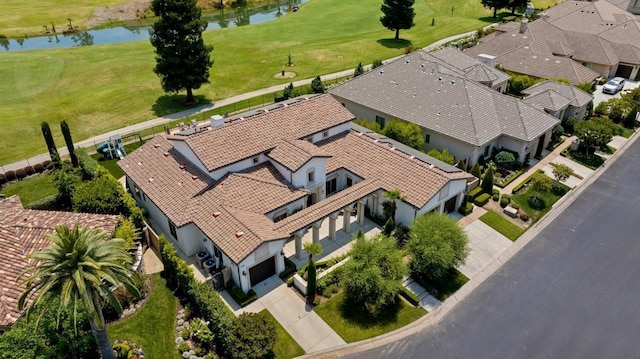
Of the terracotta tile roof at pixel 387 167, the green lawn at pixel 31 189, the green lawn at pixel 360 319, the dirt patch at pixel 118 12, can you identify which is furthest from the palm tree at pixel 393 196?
the dirt patch at pixel 118 12

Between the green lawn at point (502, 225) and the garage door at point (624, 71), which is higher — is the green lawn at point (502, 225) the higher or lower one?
the lower one

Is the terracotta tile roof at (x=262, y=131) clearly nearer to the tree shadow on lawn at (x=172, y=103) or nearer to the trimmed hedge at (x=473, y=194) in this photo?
the trimmed hedge at (x=473, y=194)

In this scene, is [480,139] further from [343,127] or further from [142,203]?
[142,203]

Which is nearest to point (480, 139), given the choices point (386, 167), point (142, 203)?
point (386, 167)

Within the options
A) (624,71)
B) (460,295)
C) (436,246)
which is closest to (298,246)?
(436,246)

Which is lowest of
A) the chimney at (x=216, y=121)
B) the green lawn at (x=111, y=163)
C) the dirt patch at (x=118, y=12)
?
the green lawn at (x=111, y=163)

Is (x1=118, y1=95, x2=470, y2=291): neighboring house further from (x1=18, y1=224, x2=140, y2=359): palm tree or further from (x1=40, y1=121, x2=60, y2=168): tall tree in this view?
(x1=40, y1=121, x2=60, y2=168): tall tree

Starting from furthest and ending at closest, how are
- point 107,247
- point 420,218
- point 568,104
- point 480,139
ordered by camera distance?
point 568,104, point 480,139, point 420,218, point 107,247
